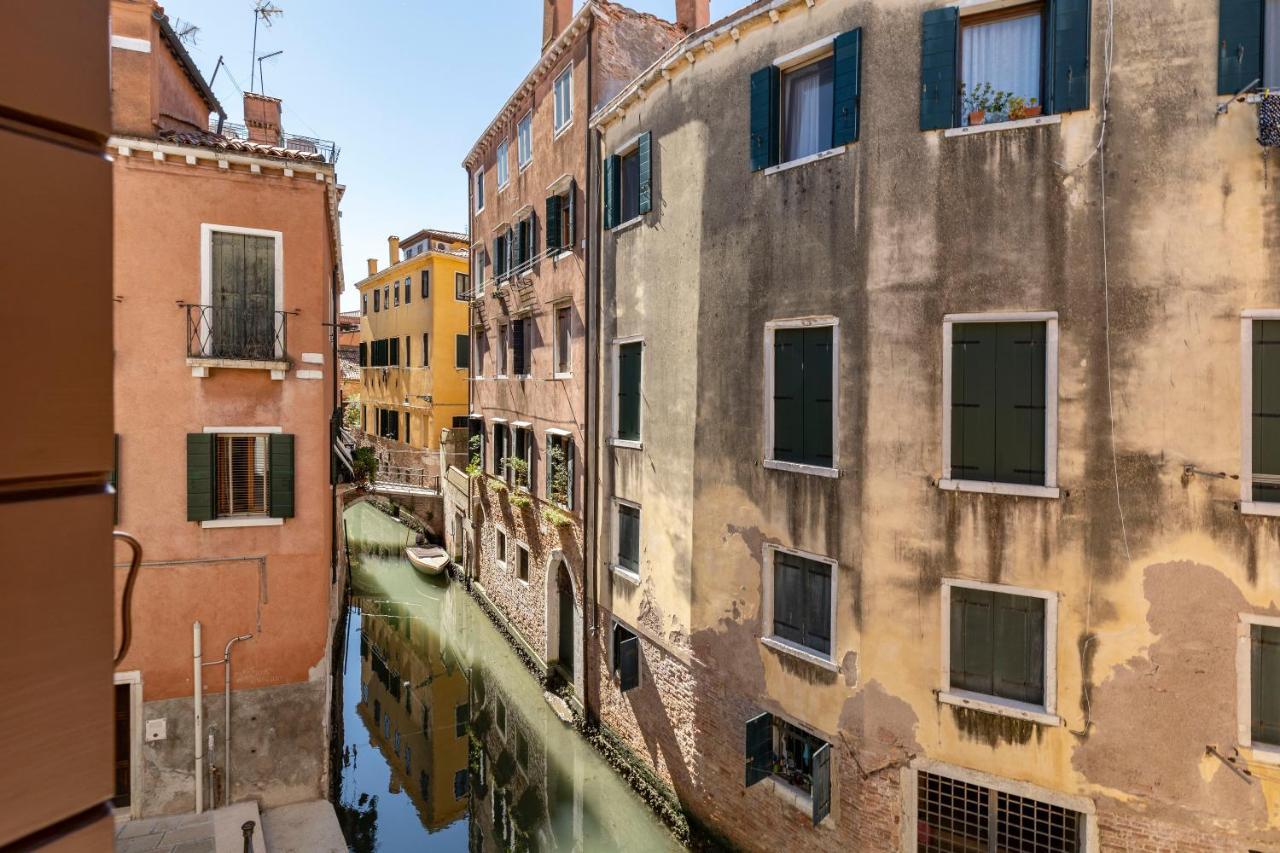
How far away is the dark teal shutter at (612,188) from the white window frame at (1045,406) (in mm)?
7656

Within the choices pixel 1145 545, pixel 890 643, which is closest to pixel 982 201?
pixel 1145 545

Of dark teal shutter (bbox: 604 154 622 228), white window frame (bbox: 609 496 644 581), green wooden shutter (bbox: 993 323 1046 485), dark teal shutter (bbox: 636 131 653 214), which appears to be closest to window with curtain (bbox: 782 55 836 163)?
dark teal shutter (bbox: 636 131 653 214)

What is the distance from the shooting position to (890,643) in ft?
29.2

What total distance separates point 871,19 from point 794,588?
7.79m

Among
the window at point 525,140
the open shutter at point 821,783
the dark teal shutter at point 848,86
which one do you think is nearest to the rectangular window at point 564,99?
Answer: the window at point 525,140

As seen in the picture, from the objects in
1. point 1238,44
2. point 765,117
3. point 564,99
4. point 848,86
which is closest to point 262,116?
point 564,99

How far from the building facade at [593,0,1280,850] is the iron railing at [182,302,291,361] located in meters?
6.80

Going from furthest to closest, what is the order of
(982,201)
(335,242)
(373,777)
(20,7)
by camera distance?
(335,242)
(373,777)
(982,201)
(20,7)

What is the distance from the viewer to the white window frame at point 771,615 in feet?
30.8

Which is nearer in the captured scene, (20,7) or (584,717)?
(20,7)

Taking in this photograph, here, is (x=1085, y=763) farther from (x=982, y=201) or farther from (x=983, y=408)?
(x=982, y=201)

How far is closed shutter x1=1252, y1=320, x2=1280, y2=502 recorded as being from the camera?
716 centimetres

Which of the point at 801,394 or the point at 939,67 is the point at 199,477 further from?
the point at 939,67

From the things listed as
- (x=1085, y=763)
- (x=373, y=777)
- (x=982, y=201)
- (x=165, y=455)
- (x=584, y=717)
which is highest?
(x=982, y=201)
